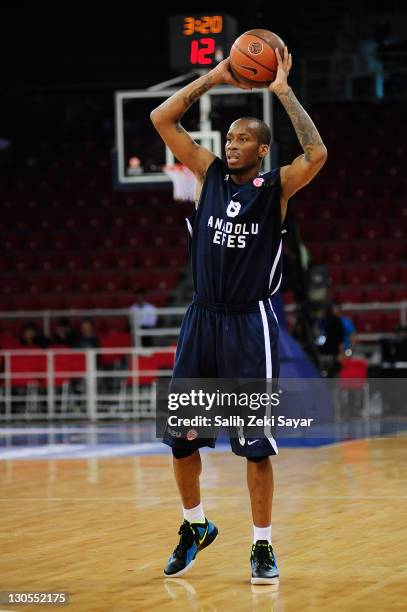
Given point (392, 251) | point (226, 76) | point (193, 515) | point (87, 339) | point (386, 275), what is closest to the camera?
point (226, 76)

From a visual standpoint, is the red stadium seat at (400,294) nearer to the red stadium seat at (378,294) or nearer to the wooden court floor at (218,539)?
the red stadium seat at (378,294)

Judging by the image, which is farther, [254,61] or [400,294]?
[400,294]

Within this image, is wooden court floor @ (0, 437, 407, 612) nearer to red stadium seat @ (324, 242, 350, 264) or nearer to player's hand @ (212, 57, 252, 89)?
player's hand @ (212, 57, 252, 89)

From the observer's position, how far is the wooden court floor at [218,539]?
4754 millimetres

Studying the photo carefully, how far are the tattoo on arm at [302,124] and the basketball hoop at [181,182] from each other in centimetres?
803

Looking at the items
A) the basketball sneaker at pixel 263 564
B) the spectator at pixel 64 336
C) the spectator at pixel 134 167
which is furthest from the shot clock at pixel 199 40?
the basketball sneaker at pixel 263 564

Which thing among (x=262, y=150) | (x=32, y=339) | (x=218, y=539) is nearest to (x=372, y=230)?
(x=32, y=339)

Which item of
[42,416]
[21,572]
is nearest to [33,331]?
[42,416]

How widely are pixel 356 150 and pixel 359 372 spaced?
8.63m

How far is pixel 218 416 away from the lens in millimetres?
5324

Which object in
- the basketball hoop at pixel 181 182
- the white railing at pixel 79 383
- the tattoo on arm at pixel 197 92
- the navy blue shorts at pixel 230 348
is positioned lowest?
the white railing at pixel 79 383

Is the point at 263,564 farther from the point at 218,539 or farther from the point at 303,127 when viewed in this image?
the point at 303,127

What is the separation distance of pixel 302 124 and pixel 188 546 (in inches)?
75.6

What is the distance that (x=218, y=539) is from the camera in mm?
6246
